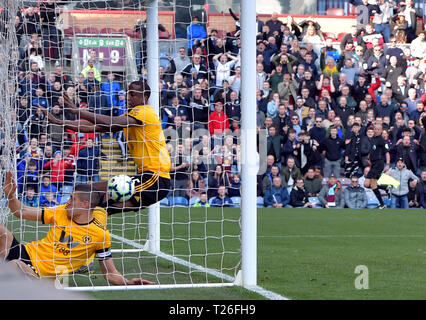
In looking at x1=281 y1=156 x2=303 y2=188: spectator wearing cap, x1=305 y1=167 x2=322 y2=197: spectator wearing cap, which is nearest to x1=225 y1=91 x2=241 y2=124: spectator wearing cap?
x1=281 y1=156 x2=303 y2=188: spectator wearing cap

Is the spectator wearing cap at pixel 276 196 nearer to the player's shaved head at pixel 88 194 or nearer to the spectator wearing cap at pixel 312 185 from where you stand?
the spectator wearing cap at pixel 312 185

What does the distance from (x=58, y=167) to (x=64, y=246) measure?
8.36 m

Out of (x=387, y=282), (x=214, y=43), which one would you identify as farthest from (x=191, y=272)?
(x=214, y=43)

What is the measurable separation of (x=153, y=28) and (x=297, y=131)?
10.6 m

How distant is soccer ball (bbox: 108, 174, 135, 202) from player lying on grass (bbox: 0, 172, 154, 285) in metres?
0.77

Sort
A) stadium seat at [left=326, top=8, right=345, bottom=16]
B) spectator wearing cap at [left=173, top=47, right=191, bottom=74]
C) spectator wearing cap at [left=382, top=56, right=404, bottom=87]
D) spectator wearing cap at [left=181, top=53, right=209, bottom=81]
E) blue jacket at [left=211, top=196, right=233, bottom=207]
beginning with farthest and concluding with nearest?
1. stadium seat at [left=326, top=8, right=345, bottom=16]
2. spectator wearing cap at [left=382, top=56, right=404, bottom=87]
3. blue jacket at [left=211, top=196, right=233, bottom=207]
4. spectator wearing cap at [left=173, top=47, right=191, bottom=74]
5. spectator wearing cap at [left=181, top=53, right=209, bottom=81]

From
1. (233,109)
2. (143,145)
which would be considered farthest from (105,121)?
(233,109)

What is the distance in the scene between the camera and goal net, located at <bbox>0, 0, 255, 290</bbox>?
28.2ft

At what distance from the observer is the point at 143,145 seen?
25.6ft

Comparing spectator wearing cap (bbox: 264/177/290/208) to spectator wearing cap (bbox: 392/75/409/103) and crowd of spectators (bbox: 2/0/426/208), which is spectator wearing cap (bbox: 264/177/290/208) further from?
spectator wearing cap (bbox: 392/75/409/103)

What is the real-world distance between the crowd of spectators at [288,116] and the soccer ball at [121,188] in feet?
14.6

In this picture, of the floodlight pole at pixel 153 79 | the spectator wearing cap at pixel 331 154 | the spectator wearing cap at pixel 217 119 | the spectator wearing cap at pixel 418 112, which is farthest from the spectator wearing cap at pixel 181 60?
the spectator wearing cap at pixel 418 112

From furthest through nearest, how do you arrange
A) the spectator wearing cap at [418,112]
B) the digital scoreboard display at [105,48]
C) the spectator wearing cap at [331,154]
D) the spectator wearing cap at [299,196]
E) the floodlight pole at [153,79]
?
1. the spectator wearing cap at [418,112]
2. the spectator wearing cap at [331,154]
3. the spectator wearing cap at [299,196]
4. the digital scoreboard display at [105,48]
5. the floodlight pole at [153,79]

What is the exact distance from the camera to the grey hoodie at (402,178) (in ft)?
61.4
